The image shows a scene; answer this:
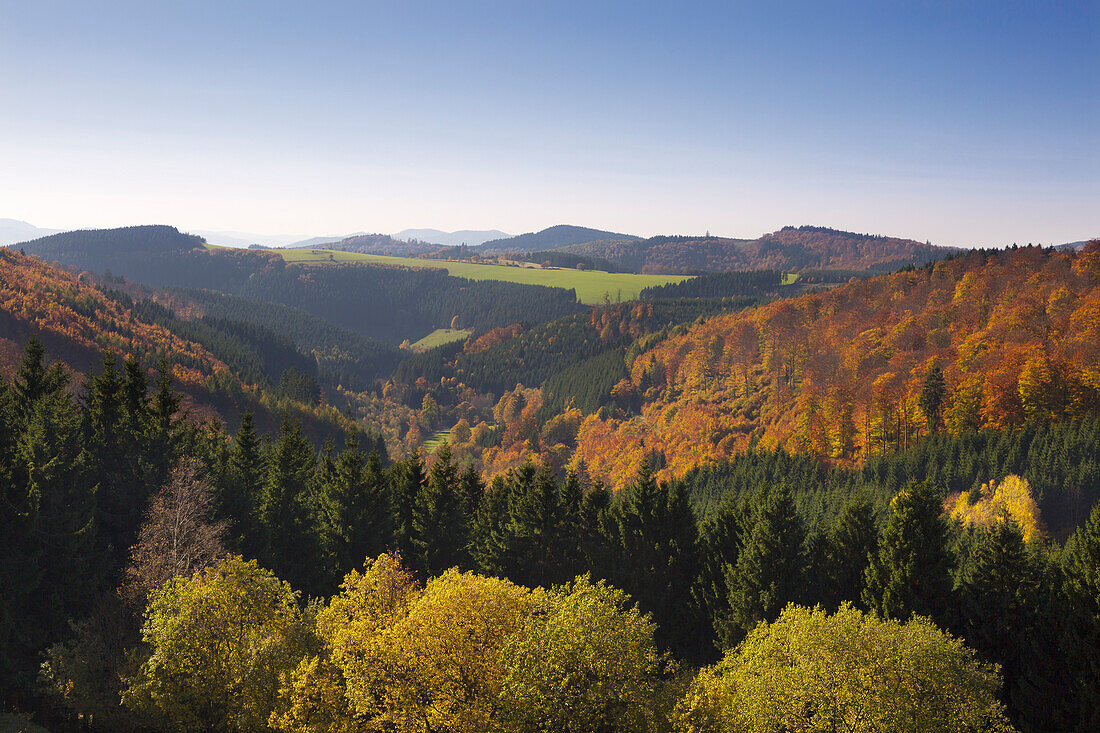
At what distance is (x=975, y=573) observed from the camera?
38531mm

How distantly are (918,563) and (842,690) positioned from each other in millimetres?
18489

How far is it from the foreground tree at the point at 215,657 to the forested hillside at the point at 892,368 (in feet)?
360

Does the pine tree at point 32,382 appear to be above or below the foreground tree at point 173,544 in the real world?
above

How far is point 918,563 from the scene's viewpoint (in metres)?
39.2

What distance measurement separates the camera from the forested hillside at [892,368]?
4188 inches

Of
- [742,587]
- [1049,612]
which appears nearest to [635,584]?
[742,587]

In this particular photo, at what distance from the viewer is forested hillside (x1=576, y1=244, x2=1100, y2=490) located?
349 feet

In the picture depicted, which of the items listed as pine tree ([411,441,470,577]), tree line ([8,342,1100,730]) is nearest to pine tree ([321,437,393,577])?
tree line ([8,342,1100,730])

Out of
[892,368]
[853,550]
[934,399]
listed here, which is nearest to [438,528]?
[853,550]

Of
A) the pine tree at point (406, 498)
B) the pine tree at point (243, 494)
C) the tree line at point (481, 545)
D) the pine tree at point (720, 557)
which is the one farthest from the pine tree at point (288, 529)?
the pine tree at point (720, 557)

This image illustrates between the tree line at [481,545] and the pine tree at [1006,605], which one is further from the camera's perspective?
the pine tree at [1006,605]

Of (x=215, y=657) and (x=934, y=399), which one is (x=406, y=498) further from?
(x=934, y=399)

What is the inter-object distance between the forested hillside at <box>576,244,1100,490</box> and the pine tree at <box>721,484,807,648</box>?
258ft

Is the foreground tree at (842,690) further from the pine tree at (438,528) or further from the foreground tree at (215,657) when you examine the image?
the pine tree at (438,528)
